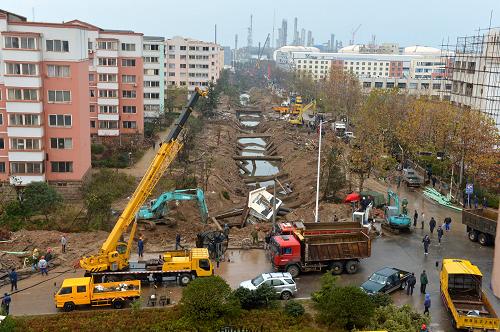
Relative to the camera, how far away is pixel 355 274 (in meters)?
23.9

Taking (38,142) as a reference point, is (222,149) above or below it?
below

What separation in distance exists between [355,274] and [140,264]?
31.7ft

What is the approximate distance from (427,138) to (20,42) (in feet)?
107

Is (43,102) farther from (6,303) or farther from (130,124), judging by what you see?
(130,124)

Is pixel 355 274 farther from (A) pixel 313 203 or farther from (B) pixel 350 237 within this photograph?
(A) pixel 313 203

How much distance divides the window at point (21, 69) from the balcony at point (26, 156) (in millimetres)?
5158

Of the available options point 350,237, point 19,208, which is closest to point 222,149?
point 19,208

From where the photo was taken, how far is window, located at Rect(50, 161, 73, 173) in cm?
3644

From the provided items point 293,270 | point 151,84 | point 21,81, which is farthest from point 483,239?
point 151,84

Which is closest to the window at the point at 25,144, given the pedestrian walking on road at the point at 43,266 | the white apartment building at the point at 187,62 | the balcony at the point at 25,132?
the balcony at the point at 25,132

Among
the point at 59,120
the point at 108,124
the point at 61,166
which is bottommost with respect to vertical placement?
the point at 61,166

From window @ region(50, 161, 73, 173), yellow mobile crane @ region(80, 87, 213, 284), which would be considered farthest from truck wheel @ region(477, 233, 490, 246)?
window @ region(50, 161, 73, 173)

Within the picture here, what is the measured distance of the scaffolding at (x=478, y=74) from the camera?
4747 centimetres

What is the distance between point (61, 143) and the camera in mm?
36125
